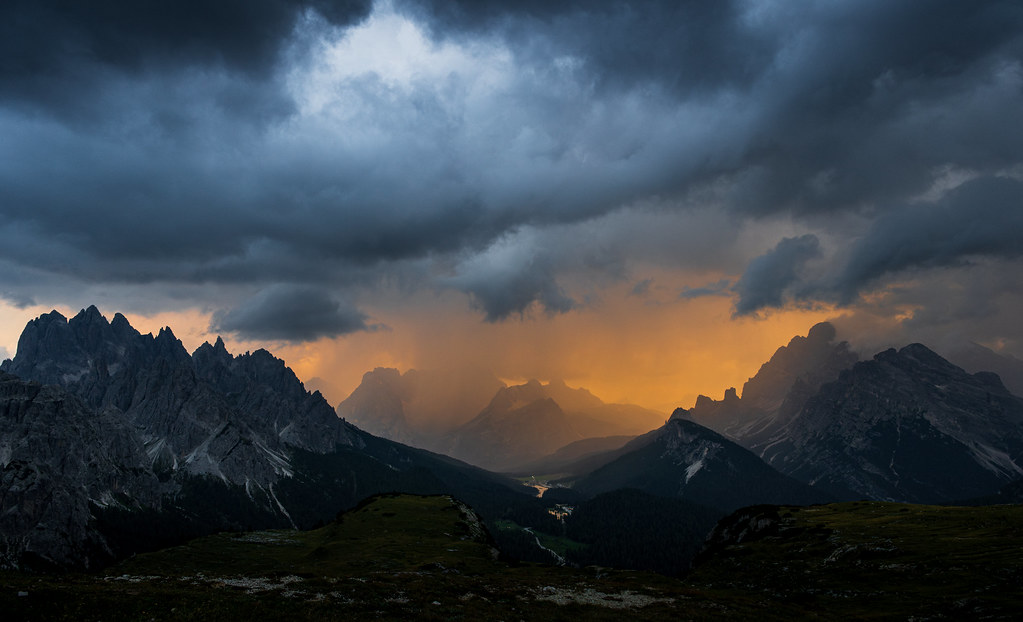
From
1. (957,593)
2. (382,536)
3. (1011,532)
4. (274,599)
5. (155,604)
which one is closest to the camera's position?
(155,604)

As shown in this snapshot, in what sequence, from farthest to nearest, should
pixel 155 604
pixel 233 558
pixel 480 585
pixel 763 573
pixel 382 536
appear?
pixel 382 536
pixel 233 558
pixel 763 573
pixel 480 585
pixel 155 604

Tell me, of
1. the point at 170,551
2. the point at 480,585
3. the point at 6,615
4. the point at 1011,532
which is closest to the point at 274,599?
the point at 6,615

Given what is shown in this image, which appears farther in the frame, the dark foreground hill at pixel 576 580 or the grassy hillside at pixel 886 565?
the grassy hillside at pixel 886 565

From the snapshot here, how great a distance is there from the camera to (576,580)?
227 feet

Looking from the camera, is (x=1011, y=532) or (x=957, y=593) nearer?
(x=957, y=593)

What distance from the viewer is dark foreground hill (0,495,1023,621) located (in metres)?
36.8

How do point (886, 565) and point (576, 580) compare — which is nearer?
point (886, 565)

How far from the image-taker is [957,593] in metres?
49.1

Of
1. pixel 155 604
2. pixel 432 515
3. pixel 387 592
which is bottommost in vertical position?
pixel 432 515

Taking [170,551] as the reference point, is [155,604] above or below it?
above

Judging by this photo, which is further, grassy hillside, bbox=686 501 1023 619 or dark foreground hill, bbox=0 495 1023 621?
grassy hillside, bbox=686 501 1023 619

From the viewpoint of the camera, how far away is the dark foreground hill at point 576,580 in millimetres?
36844

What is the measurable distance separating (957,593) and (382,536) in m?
100

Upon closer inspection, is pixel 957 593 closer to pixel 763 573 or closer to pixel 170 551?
pixel 763 573
